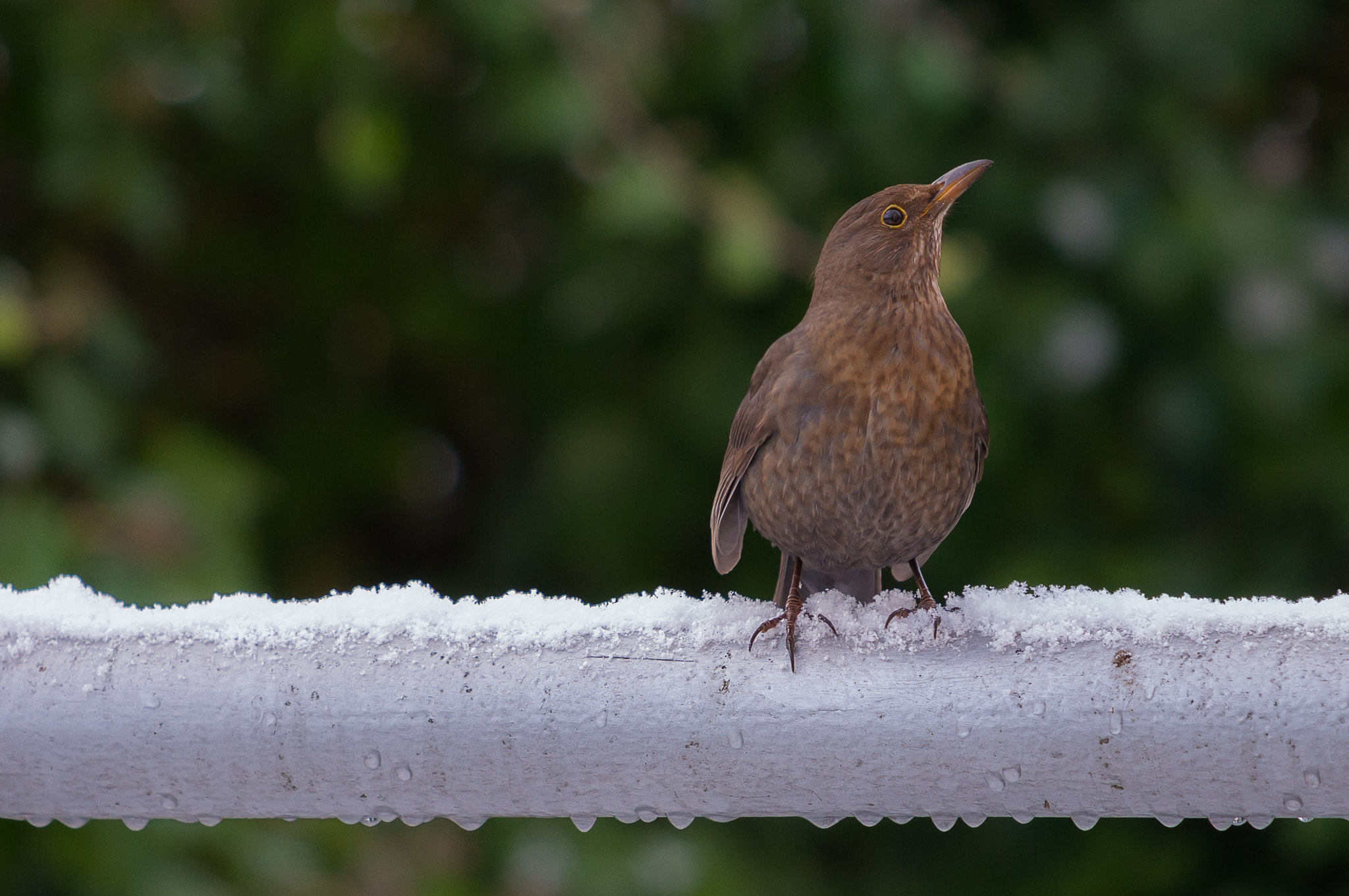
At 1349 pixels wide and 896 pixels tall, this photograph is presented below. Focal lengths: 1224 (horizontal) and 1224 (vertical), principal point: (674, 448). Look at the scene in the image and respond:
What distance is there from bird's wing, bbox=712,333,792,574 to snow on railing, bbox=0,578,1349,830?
0.77 meters

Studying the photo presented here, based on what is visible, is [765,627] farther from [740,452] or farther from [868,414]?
[740,452]

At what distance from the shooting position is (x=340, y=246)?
13.3 feet

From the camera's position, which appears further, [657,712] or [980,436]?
[980,436]

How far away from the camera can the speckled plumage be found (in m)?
1.92

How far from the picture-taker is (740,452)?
7.01ft

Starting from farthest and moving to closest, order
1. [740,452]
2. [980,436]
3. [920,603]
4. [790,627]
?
[740,452] < [980,436] < [920,603] < [790,627]

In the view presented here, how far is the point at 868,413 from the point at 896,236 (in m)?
0.39

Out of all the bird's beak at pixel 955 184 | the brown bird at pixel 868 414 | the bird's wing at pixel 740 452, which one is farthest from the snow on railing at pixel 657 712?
the bird's beak at pixel 955 184

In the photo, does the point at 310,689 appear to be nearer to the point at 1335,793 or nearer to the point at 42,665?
the point at 42,665

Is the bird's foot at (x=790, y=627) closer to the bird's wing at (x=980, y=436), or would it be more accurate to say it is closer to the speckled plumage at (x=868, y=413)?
the speckled plumage at (x=868, y=413)

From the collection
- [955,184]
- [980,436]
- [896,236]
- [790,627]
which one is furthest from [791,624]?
[955,184]

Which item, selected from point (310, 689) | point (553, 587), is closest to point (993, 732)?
point (310, 689)

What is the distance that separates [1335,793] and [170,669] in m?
1.16

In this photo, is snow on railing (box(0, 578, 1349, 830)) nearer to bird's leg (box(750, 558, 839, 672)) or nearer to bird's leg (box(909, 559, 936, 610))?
bird's leg (box(750, 558, 839, 672))
